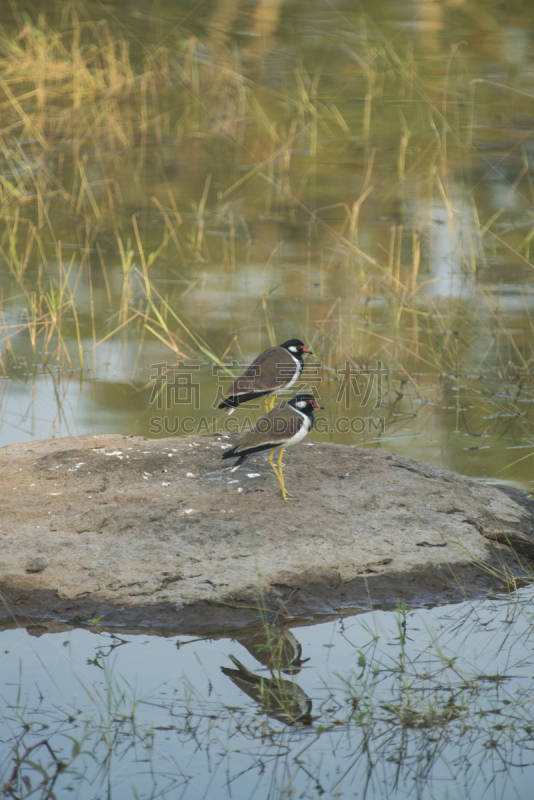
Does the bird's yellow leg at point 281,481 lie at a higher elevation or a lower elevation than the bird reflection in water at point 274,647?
higher

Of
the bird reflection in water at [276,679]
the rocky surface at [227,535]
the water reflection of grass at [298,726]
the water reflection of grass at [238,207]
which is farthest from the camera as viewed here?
the water reflection of grass at [238,207]

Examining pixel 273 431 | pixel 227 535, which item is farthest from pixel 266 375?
pixel 227 535

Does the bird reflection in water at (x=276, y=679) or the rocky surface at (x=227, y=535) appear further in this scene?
the rocky surface at (x=227, y=535)

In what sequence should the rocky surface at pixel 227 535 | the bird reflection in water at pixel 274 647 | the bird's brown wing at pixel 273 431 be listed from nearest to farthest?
the bird reflection in water at pixel 274 647 < the rocky surface at pixel 227 535 < the bird's brown wing at pixel 273 431

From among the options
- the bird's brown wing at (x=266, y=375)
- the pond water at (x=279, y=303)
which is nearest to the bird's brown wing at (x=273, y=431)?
the bird's brown wing at (x=266, y=375)

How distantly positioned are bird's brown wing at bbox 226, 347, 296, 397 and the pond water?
0.93m

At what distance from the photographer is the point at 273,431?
4.48 m

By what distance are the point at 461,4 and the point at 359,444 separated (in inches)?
651

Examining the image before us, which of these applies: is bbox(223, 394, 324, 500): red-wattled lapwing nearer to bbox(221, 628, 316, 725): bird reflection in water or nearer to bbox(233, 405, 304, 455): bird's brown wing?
bbox(233, 405, 304, 455): bird's brown wing

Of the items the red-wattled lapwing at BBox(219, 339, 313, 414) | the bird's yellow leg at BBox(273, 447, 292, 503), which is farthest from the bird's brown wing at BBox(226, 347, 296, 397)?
the bird's yellow leg at BBox(273, 447, 292, 503)

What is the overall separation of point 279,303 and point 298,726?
560 cm

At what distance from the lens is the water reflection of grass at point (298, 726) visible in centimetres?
291

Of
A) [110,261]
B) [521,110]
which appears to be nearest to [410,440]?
[110,261]

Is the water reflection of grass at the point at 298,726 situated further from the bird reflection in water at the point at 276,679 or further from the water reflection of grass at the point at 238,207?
the water reflection of grass at the point at 238,207
